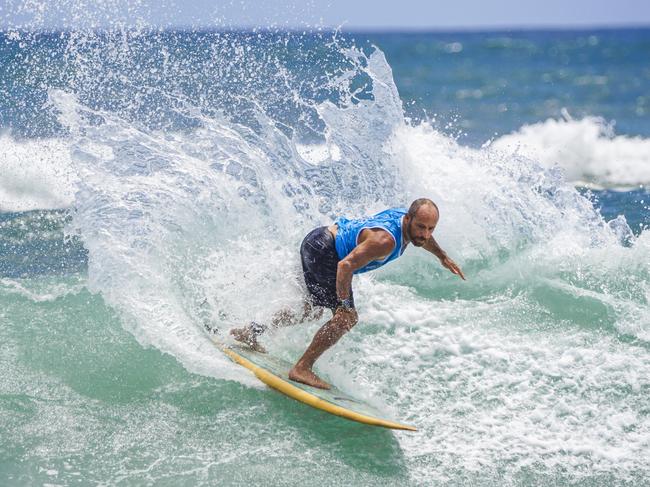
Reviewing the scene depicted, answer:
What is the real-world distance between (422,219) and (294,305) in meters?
1.37

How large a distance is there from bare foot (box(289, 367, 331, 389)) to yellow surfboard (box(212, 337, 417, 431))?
35mm

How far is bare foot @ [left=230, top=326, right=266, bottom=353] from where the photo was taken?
6059 millimetres

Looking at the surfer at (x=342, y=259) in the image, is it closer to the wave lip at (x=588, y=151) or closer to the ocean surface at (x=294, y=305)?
the ocean surface at (x=294, y=305)

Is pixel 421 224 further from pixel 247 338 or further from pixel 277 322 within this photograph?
pixel 247 338

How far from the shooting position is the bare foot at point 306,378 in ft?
17.9

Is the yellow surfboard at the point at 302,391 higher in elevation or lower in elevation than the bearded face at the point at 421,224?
lower

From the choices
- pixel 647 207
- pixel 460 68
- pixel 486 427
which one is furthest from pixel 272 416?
pixel 460 68

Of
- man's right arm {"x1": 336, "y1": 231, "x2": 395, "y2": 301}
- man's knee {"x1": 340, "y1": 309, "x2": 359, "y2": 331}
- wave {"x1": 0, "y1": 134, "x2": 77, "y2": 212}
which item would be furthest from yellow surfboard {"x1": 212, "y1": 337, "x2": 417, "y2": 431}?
wave {"x1": 0, "y1": 134, "x2": 77, "y2": 212}

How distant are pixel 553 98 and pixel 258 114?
23.6 m

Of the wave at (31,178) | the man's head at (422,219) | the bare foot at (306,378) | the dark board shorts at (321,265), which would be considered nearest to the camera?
the man's head at (422,219)

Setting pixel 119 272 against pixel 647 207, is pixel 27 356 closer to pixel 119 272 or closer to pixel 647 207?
pixel 119 272

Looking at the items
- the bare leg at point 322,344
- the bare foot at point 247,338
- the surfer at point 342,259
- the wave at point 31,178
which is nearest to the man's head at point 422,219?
the surfer at point 342,259

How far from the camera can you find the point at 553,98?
29516 millimetres

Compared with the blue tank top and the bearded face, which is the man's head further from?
the blue tank top
